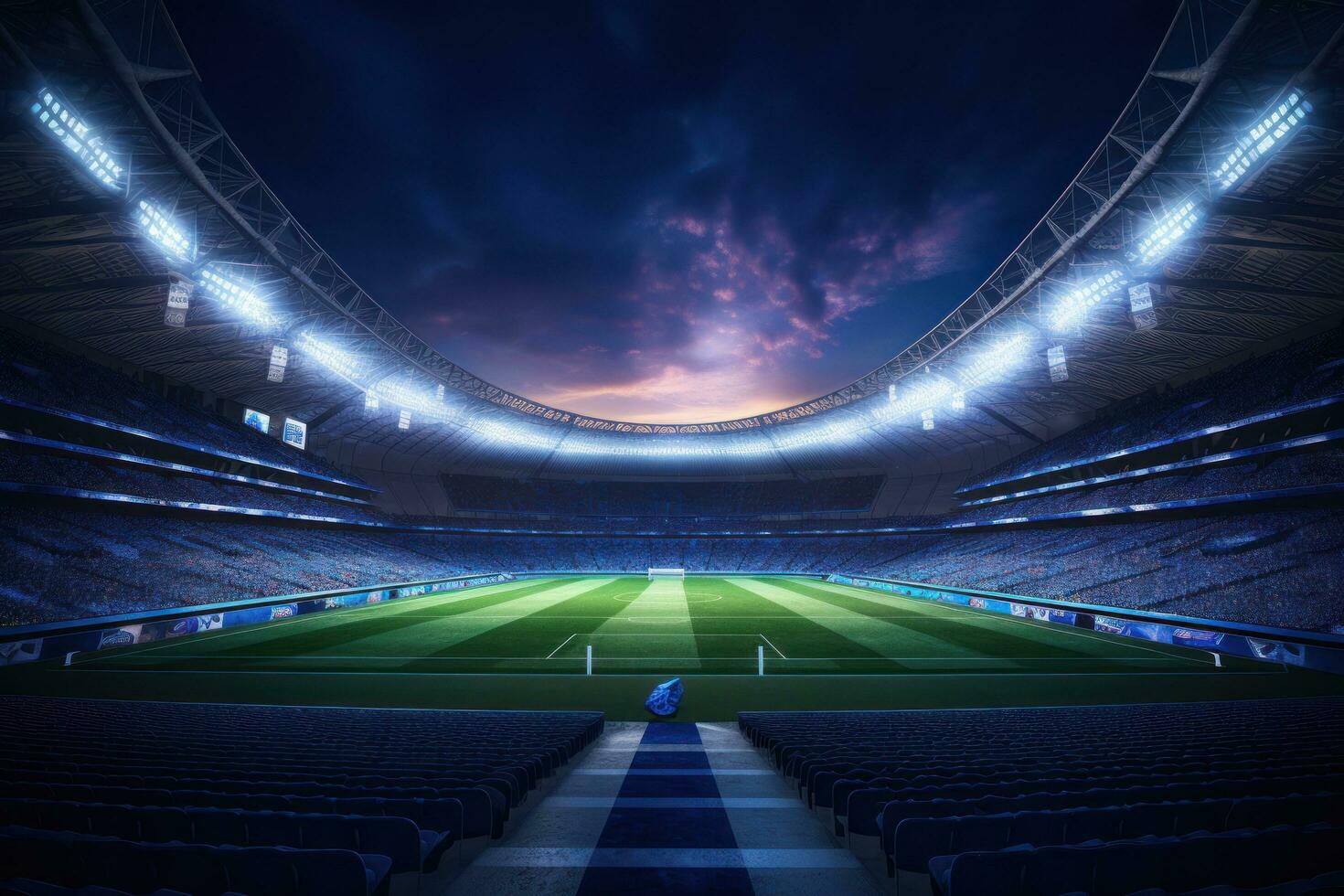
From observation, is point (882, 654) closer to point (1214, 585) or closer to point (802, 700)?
point (802, 700)

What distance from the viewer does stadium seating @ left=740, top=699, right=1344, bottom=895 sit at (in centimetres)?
287

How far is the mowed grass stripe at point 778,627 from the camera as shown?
1975cm

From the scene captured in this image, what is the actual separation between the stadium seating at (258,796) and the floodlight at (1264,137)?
2290 centimetres

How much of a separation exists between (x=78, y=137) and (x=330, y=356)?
1745 centimetres

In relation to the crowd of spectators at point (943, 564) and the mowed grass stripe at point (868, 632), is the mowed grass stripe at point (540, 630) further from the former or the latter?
the crowd of spectators at point (943, 564)

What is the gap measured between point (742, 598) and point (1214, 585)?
2382cm

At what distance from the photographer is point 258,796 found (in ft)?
13.8

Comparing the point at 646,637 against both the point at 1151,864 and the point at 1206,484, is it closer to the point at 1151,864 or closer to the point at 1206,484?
the point at 1151,864

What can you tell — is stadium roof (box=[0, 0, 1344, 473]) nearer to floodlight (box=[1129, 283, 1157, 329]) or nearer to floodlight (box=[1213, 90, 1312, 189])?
floodlight (box=[1213, 90, 1312, 189])

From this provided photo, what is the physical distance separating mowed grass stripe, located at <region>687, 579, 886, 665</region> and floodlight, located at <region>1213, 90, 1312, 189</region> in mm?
18623

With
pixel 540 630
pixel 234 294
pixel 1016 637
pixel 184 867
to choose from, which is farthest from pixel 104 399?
pixel 1016 637

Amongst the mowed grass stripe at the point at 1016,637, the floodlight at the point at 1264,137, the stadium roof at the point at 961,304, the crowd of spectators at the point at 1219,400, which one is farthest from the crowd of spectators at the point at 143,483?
the crowd of spectators at the point at 1219,400

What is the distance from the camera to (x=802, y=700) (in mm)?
14016

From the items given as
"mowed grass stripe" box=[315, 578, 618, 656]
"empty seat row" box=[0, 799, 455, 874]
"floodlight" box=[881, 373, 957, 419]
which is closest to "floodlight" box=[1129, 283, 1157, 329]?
"floodlight" box=[881, 373, 957, 419]
